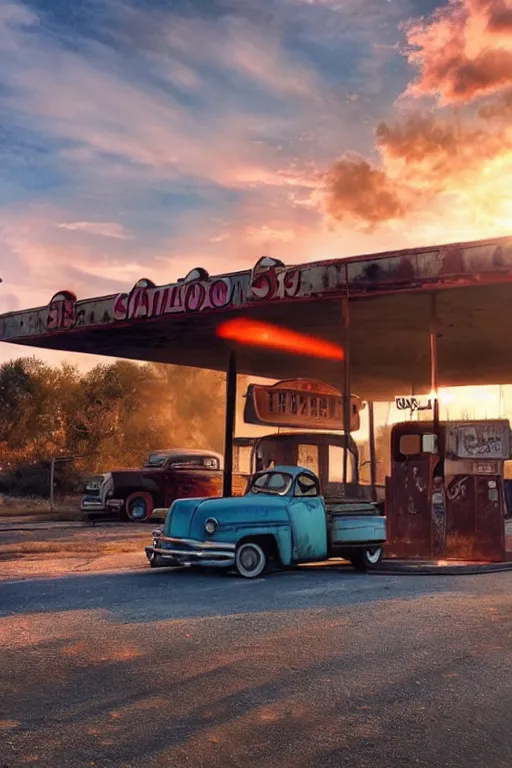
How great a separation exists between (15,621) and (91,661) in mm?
1954

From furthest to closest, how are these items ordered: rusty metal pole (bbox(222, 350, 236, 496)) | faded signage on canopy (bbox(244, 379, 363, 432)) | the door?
rusty metal pole (bbox(222, 350, 236, 496))
faded signage on canopy (bbox(244, 379, 363, 432))
the door

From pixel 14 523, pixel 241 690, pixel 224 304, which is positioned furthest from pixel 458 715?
pixel 14 523

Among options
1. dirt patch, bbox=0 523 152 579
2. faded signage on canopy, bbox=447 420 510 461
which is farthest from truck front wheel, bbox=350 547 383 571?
faded signage on canopy, bbox=447 420 510 461

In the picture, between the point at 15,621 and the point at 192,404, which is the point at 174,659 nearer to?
the point at 15,621

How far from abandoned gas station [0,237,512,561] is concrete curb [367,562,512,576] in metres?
1.41

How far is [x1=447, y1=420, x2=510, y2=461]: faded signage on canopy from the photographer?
17.2 meters

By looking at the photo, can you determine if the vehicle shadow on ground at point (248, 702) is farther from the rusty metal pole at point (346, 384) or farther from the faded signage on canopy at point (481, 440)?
the faded signage on canopy at point (481, 440)

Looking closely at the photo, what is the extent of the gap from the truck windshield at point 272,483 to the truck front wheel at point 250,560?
0.96 m

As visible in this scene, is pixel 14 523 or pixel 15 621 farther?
pixel 14 523

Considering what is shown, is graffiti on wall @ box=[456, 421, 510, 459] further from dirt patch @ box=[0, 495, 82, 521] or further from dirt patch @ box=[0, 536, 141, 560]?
dirt patch @ box=[0, 495, 82, 521]

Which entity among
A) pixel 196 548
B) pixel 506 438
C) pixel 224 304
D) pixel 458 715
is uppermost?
pixel 224 304

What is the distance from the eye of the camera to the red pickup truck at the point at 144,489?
2384 centimetres

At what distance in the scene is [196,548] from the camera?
1129cm

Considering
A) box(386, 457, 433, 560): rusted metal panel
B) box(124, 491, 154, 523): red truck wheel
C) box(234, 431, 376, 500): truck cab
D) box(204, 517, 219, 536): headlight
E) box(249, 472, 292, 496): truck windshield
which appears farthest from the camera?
box(124, 491, 154, 523): red truck wheel
